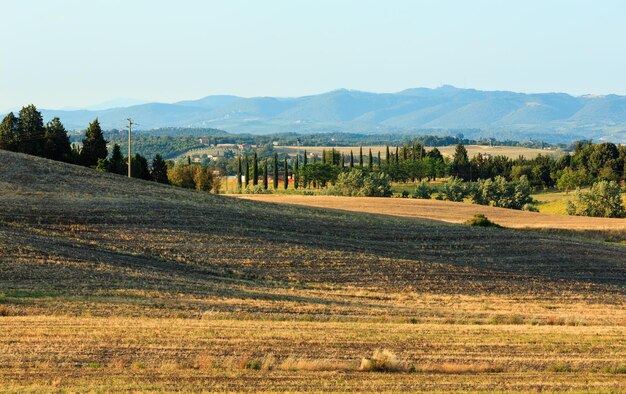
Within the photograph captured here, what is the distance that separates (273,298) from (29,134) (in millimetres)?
61413

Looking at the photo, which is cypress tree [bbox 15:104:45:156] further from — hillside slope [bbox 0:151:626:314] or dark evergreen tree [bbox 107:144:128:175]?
hillside slope [bbox 0:151:626:314]

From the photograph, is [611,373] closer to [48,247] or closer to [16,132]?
[48,247]

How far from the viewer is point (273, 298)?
32281mm

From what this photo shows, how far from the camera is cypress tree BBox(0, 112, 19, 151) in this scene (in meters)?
84.7

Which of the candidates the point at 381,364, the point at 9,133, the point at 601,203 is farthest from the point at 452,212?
the point at 381,364

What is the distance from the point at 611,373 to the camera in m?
19.3

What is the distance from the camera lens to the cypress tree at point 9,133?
278 ft

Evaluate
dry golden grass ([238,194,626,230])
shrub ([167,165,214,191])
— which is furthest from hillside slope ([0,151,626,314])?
shrub ([167,165,214,191])

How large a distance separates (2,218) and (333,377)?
108 feet

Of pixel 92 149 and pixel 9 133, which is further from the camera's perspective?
pixel 92 149

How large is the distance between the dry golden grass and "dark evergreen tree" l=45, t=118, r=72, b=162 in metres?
21.8

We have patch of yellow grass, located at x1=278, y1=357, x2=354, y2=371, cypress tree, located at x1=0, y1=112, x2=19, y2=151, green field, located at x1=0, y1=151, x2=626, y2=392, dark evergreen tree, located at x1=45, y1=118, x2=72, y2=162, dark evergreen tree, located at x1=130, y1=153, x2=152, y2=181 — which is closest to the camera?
green field, located at x1=0, y1=151, x2=626, y2=392

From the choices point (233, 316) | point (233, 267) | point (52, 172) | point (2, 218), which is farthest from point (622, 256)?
point (52, 172)

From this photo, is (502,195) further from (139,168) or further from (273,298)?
A: (273,298)
